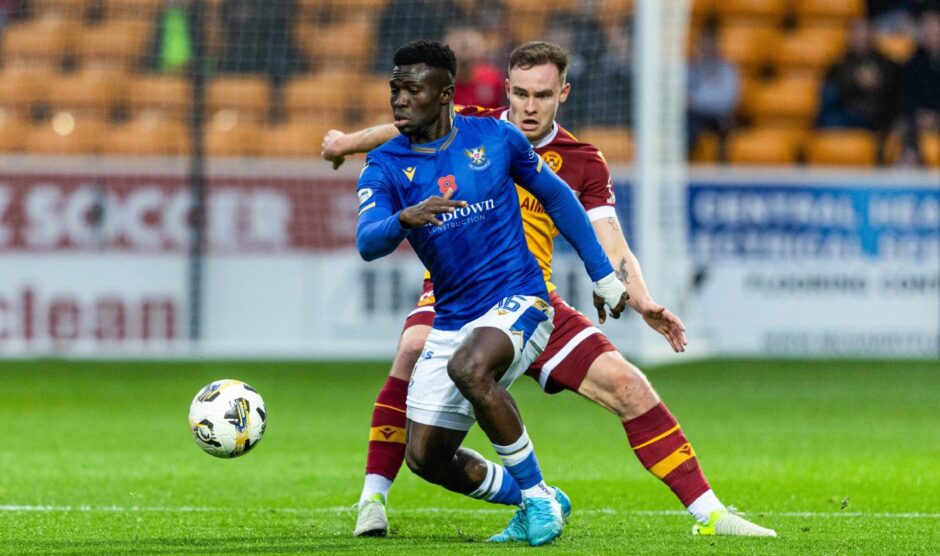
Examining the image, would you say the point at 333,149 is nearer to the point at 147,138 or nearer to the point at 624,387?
the point at 624,387

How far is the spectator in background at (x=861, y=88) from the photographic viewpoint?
54.4ft

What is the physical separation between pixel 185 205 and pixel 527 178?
32.2 ft

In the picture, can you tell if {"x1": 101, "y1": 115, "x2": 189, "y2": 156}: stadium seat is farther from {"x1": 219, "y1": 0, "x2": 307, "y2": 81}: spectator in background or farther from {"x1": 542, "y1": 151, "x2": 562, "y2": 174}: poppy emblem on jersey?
{"x1": 542, "y1": 151, "x2": 562, "y2": 174}: poppy emblem on jersey

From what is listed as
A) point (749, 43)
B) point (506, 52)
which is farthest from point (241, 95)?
point (749, 43)

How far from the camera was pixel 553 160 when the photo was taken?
6484 mm

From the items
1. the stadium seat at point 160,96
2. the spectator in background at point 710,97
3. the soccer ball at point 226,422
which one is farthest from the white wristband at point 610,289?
the stadium seat at point 160,96

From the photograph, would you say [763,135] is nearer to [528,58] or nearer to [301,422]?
[301,422]

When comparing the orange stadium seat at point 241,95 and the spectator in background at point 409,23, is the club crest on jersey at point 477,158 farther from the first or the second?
the orange stadium seat at point 241,95

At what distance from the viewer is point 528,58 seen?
20.9 ft

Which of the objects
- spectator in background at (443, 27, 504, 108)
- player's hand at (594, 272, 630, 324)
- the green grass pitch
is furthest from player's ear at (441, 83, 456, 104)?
spectator in background at (443, 27, 504, 108)

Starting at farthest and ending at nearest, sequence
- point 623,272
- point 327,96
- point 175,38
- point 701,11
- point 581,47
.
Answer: point 701,11, point 327,96, point 175,38, point 581,47, point 623,272

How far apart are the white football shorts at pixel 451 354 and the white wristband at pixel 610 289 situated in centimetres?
23

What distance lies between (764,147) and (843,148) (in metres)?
0.85

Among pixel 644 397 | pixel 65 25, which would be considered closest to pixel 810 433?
pixel 644 397
